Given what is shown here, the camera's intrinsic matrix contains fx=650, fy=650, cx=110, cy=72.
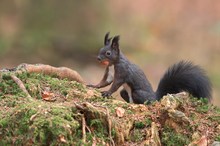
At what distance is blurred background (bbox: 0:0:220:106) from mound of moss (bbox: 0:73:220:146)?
913cm

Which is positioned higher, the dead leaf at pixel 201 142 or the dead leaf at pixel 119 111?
the dead leaf at pixel 119 111

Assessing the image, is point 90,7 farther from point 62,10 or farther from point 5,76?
point 5,76

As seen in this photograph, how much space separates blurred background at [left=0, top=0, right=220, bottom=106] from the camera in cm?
1356

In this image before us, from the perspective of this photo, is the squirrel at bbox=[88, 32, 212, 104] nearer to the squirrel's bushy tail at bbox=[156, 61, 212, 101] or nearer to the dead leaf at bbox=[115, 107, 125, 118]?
the squirrel's bushy tail at bbox=[156, 61, 212, 101]

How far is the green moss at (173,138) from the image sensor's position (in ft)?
11.5

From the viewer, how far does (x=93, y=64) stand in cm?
1288

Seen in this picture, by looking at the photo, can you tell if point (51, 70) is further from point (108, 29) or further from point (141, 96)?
point (108, 29)

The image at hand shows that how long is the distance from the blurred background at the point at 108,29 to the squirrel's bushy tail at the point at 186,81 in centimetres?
840

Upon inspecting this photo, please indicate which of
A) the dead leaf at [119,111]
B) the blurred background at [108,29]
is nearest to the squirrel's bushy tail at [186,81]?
the dead leaf at [119,111]

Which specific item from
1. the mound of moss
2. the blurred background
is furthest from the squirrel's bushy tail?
the blurred background

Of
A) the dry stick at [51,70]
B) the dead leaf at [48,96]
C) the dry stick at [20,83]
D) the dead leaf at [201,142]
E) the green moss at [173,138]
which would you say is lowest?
the dead leaf at [201,142]

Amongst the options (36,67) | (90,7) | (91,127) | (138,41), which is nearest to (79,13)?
(90,7)

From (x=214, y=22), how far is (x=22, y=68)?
35.1 feet

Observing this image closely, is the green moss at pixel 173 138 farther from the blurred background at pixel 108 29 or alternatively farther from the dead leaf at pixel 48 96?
the blurred background at pixel 108 29
